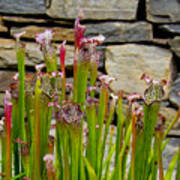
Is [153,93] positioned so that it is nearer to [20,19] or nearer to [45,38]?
[45,38]

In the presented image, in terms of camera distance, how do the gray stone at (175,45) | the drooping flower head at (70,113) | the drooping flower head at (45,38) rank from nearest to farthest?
the drooping flower head at (70,113)
the drooping flower head at (45,38)
the gray stone at (175,45)

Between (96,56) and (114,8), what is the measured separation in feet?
3.32

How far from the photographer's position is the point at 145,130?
304mm

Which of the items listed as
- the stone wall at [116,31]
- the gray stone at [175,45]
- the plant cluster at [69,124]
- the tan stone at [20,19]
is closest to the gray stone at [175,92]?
the stone wall at [116,31]

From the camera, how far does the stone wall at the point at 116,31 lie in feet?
A: 4.45

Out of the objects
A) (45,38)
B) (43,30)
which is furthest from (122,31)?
(45,38)

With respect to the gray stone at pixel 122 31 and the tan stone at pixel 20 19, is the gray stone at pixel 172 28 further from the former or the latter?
the tan stone at pixel 20 19

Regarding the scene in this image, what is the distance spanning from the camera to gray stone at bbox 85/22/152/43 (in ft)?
4.51

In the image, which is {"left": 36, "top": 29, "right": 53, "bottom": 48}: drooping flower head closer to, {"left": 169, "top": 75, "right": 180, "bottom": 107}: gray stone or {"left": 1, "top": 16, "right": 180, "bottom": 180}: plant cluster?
{"left": 1, "top": 16, "right": 180, "bottom": 180}: plant cluster

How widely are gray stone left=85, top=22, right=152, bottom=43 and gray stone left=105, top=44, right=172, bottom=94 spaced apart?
0.04 meters

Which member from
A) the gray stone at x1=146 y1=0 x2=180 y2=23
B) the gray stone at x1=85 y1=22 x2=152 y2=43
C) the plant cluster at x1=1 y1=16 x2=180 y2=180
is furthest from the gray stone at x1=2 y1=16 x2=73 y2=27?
the plant cluster at x1=1 y1=16 x2=180 y2=180

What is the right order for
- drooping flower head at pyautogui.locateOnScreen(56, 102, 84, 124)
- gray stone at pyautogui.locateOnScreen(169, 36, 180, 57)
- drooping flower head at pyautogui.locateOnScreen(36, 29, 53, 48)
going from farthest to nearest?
gray stone at pyautogui.locateOnScreen(169, 36, 180, 57), drooping flower head at pyautogui.locateOnScreen(36, 29, 53, 48), drooping flower head at pyautogui.locateOnScreen(56, 102, 84, 124)

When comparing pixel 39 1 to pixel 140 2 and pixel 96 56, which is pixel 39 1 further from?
pixel 96 56

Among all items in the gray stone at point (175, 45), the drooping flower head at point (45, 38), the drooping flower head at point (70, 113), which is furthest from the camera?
the gray stone at point (175, 45)
